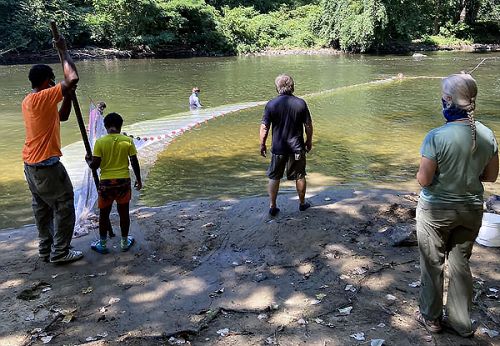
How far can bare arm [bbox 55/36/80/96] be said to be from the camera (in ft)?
13.2

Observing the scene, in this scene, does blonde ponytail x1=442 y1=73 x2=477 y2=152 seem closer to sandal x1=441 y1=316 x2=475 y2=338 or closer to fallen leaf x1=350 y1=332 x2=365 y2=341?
sandal x1=441 y1=316 x2=475 y2=338

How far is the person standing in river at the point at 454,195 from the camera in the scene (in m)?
3.05

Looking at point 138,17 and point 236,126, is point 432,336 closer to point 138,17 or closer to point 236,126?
point 236,126

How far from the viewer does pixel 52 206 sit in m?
4.64

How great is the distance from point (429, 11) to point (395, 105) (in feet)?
97.8

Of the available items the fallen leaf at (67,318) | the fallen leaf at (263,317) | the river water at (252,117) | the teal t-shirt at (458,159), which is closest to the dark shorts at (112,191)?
the fallen leaf at (67,318)

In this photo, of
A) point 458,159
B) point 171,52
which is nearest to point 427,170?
point 458,159

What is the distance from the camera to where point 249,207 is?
6.31 m

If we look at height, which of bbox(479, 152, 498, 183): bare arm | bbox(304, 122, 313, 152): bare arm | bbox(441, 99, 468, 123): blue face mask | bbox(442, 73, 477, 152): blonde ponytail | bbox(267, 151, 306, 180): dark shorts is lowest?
bbox(267, 151, 306, 180): dark shorts

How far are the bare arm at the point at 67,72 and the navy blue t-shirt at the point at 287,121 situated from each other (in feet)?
7.43

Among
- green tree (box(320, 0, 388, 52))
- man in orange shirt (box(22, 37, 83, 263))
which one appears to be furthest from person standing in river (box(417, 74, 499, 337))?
green tree (box(320, 0, 388, 52))

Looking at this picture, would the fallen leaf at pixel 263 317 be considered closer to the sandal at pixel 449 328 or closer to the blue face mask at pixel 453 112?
the sandal at pixel 449 328

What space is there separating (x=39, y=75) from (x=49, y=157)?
2.51 feet

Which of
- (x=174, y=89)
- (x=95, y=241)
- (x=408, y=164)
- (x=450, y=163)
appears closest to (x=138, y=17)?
(x=174, y=89)
